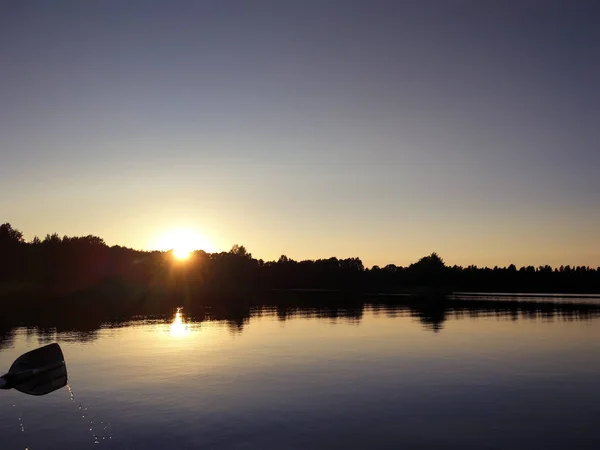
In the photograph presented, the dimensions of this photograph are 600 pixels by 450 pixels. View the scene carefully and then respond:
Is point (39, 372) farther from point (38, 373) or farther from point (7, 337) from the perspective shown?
point (7, 337)

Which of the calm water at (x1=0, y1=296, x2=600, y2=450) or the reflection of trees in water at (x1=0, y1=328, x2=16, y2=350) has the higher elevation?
the reflection of trees in water at (x1=0, y1=328, x2=16, y2=350)

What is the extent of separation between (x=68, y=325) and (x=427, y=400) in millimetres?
61228

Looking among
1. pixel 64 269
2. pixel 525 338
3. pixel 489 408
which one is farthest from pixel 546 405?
pixel 64 269

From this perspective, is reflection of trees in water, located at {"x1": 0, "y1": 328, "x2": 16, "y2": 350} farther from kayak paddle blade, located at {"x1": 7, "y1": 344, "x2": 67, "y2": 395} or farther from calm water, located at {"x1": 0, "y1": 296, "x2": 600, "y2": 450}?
kayak paddle blade, located at {"x1": 7, "y1": 344, "x2": 67, "y2": 395}

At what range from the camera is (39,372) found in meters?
35.2

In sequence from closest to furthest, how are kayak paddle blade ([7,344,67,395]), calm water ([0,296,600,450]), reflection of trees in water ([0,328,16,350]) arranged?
calm water ([0,296,600,450])
kayak paddle blade ([7,344,67,395])
reflection of trees in water ([0,328,16,350])

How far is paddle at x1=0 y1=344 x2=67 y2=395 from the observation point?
33.2 metres

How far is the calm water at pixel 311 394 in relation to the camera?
23.0 metres

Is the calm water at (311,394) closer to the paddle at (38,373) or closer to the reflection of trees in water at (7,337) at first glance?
the reflection of trees in water at (7,337)

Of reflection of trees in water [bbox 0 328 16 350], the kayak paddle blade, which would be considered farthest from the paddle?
reflection of trees in water [bbox 0 328 16 350]

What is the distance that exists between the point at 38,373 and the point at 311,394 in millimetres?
20260

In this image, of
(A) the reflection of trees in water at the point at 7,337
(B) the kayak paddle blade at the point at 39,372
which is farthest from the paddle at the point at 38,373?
(A) the reflection of trees in water at the point at 7,337

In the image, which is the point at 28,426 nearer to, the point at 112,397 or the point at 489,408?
the point at 112,397

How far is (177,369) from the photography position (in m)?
40.2
